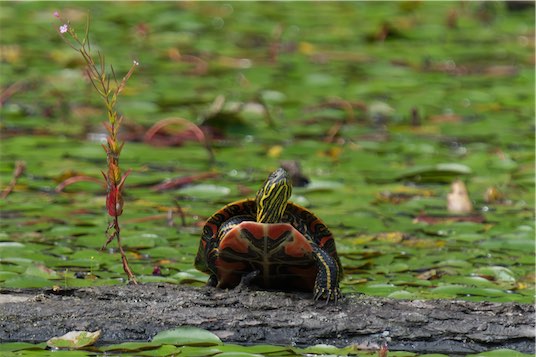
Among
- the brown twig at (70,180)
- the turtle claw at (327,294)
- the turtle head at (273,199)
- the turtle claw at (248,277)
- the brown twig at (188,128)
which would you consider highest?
the turtle head at (273,199)

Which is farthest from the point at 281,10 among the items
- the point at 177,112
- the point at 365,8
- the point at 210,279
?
the point at 210,279

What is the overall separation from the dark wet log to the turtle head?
0.78 ft

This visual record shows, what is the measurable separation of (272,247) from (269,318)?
0.74 feet

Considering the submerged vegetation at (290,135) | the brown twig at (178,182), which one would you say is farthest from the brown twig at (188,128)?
the brown twig at (178,182)

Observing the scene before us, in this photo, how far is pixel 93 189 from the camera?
4.44m

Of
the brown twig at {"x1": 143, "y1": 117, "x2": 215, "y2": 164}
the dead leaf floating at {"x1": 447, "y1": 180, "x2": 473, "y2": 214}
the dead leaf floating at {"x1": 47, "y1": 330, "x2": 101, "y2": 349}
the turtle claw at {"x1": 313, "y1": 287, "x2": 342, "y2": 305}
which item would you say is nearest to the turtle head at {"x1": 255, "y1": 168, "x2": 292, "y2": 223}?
the turtle claw at {"x1": 313, "y1": 287, "x2": 342, "y2": 305}

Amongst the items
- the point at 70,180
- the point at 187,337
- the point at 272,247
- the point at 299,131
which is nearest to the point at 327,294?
the point at 272,247

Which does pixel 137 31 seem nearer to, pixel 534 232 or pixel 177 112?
pixel 177 112

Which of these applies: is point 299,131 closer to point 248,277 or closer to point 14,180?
point 14,180

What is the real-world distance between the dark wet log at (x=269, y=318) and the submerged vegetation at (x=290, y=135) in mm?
344

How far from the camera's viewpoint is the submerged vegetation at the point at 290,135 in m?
3.62

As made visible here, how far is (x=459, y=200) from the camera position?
14.1 ft

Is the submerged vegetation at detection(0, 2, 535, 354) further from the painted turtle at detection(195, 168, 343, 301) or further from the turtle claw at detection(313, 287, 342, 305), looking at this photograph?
the turtle claw at detection(313, 287, 342, 305)

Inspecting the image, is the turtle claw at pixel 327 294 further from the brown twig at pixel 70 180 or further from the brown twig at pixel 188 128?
the brown twig at pixel 188 128
